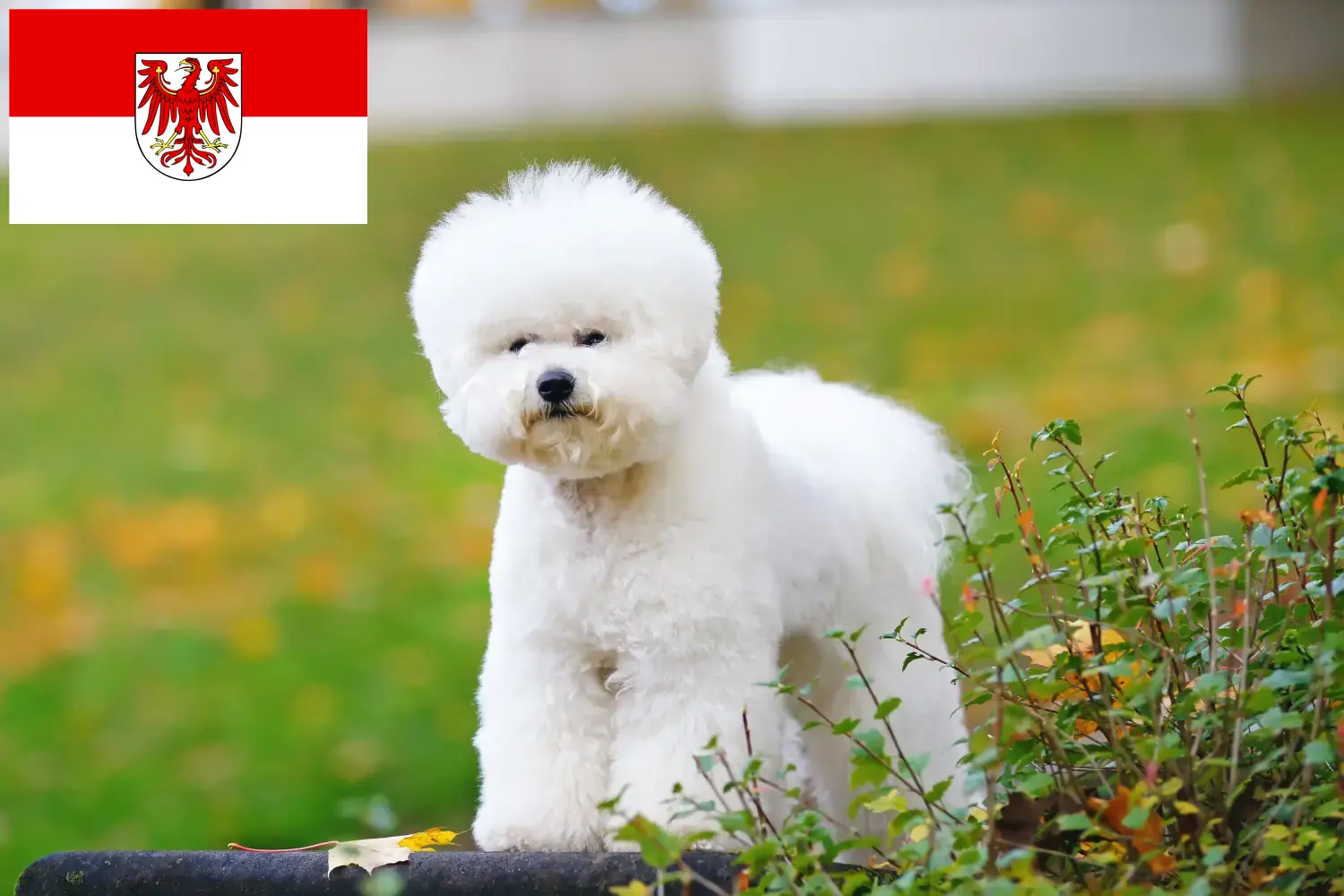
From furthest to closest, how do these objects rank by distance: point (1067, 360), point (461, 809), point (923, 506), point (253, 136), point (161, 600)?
point (1067, 360) < point (161, 600) < point (461, 809) < point (253, 136) < point (923, 506)

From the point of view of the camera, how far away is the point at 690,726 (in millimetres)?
2256

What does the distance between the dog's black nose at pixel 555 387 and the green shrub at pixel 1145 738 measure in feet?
1.79

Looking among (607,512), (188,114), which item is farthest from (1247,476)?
(188,114)

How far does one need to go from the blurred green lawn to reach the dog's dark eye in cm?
218

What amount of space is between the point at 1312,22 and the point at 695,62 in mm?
3683

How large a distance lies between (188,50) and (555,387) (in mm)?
1682

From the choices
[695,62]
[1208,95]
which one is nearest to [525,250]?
[695,62]

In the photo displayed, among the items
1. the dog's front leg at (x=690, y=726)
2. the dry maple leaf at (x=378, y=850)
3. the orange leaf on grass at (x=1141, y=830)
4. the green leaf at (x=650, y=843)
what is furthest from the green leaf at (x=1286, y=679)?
the dry maple leaf at (x=378, y=850)

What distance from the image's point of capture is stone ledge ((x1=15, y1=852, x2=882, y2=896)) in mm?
2150

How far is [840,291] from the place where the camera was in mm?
7102

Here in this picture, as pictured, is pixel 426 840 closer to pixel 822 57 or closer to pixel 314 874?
pixel 314 874

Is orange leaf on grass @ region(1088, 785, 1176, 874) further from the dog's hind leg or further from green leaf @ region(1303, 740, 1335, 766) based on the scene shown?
the dog's hind leg

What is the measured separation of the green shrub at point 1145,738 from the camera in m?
1.67

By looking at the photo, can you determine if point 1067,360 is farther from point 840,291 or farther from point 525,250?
point 525,250
